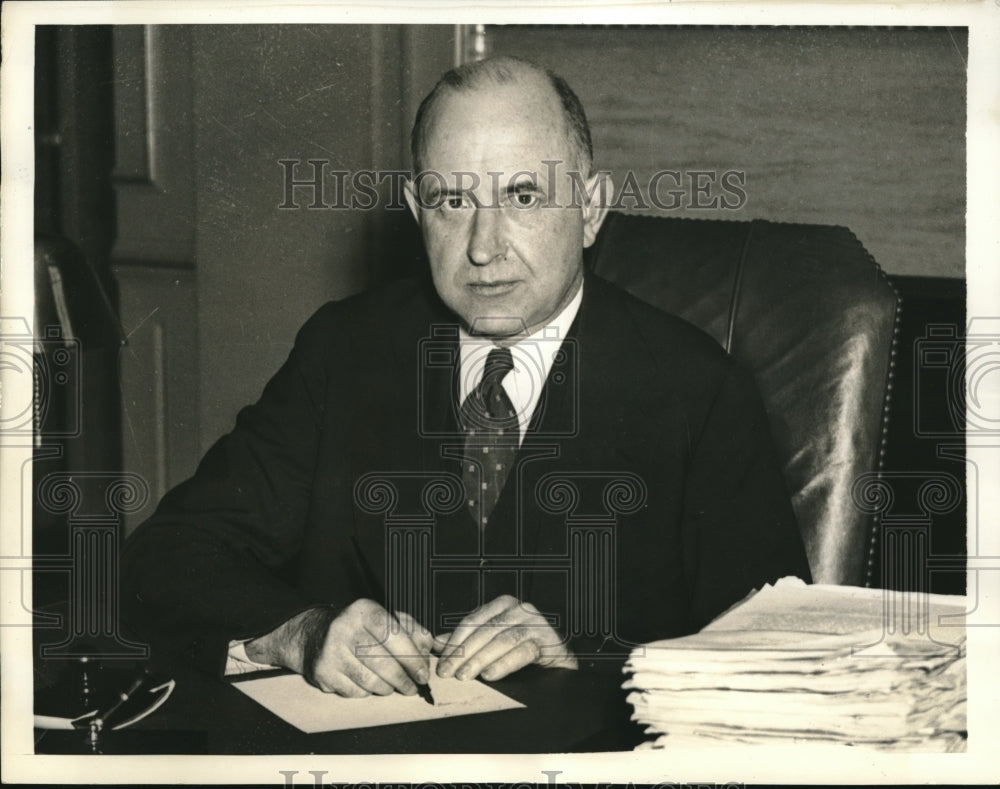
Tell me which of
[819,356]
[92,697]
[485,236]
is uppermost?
[485,236]

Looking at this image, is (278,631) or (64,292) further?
(64,292)

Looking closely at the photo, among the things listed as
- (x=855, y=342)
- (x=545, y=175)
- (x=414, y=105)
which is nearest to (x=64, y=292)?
(x=414, y=105)

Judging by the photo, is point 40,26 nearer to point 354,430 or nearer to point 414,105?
point 414,105

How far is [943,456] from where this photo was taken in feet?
4.41

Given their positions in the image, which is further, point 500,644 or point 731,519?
point 731,519

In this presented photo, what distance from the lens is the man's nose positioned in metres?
1.27

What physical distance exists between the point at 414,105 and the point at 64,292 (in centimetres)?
52

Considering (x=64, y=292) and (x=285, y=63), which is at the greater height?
(x=285, y=63)

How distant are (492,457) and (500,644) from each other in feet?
0.78

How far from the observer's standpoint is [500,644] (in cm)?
121

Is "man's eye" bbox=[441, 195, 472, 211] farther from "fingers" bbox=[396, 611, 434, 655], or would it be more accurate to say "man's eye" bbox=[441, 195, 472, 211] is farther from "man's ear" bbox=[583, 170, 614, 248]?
"fingers" bbox=[396, 611, 434, 655]

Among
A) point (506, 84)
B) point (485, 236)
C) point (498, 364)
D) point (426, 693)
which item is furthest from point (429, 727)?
point (506, 84)

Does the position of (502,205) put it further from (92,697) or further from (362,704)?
(92,697)

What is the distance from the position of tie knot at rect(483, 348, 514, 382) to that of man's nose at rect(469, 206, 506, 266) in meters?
0.12
